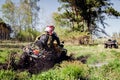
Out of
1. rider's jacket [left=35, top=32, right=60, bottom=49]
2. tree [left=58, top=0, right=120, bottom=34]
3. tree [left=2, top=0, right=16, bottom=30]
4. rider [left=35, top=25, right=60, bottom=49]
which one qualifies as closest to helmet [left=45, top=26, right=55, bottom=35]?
rider [left=35, top=25, right=60, bottom=49]

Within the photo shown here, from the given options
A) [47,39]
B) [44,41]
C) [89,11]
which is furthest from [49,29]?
[89,11]

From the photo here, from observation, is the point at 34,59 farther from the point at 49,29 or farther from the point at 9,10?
the point at 9,10

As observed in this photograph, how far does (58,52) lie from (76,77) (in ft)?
20.6

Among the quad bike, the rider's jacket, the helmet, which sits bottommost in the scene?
the quad bike

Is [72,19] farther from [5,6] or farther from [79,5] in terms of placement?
[5,6]

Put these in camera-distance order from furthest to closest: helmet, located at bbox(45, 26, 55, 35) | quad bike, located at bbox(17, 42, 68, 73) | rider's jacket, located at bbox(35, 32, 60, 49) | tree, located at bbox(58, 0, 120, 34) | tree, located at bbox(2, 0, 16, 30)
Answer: tree, located at bbox(2, 0, 16, 30)
tree, located at bbox(58, 0, 120, 34)
helmet, located at bbox(45, 26, 55, 35)
rider's jacket, located at bbox(35, 32, 60, 49)
quad bike, located at bbox(17, 42, 68, 73)

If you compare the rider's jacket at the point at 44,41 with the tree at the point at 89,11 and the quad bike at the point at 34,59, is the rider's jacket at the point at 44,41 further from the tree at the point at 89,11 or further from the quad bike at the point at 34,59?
the tree at the point at 89,11

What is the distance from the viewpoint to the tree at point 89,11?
4884cm

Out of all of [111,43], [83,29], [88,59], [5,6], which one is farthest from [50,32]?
[5,6]

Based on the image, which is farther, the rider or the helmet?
the helmet

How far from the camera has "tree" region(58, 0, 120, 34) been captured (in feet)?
160

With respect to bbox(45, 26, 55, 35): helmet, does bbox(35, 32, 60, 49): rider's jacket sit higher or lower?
lower

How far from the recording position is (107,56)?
1914cm

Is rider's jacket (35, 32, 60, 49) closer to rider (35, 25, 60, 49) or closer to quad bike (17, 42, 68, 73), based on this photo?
rider (35, 25, 60, 49)
